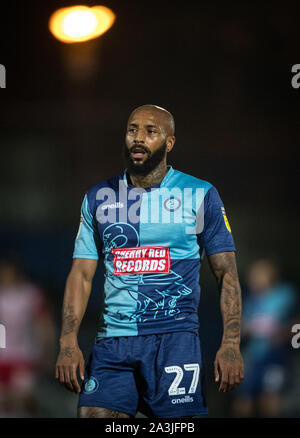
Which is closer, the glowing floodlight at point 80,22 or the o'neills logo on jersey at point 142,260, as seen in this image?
the o'neills logo on jersey at point 142,260

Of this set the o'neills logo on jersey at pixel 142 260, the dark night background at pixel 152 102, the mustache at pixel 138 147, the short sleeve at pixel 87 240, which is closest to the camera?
the o'neills logo on jersey at pixel 142 260

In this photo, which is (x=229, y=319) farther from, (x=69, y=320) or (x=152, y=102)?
(x=152, y=102)

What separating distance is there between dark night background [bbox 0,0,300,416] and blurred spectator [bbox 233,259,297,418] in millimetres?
126

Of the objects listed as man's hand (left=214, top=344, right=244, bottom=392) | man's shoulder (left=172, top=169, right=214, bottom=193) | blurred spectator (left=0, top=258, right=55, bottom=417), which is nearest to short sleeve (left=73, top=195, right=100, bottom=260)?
man's shoulder (left=172, top=169, right=214, bottom=193)

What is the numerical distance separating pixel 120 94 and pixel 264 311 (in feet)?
5.90

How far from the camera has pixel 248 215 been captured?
12.7 feet

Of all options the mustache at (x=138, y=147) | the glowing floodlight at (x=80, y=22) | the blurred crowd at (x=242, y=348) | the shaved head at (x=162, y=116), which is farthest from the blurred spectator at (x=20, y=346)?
the glowing floodlight at (x=80, y=22)

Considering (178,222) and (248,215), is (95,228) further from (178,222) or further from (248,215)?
(248,215)

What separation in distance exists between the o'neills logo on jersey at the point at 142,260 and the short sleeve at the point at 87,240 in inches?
4.5

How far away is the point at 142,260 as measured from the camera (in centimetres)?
275

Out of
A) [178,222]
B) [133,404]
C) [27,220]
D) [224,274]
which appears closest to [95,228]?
[178,222]

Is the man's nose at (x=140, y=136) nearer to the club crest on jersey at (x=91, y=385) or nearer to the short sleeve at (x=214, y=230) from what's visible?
the short sleeve at (x=214, y=230)

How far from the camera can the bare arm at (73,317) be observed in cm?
261
